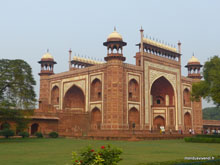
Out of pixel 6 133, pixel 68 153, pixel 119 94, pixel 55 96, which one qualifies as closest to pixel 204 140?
pixel 119 94

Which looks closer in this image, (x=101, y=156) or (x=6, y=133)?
(x=101, y=156)

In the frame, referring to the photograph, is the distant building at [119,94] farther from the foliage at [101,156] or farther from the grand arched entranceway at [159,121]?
the foliage at [101,156]

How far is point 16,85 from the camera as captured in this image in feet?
71.6

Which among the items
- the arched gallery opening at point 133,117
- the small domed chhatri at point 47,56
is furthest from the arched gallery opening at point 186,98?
the small domed chhatri at point 47,56

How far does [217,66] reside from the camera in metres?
25.6

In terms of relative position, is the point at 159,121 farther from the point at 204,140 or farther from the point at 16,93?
the point at 16,93

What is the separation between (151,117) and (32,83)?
17411mm

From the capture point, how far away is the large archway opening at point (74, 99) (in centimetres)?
3859

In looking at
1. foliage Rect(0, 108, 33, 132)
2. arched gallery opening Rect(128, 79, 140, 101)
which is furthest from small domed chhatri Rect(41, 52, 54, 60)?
foliage Rect(0, 108, 33, 132)

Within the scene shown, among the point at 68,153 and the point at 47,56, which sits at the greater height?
the point at 47,56

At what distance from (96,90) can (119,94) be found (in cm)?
450

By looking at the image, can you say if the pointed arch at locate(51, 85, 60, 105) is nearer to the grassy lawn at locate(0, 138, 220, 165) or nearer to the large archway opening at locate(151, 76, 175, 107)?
the large archway opening at locate(151, 76, 175, 107)

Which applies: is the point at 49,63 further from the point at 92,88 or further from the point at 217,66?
the point at 217,66

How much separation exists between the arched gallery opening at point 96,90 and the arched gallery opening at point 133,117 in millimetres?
3959
